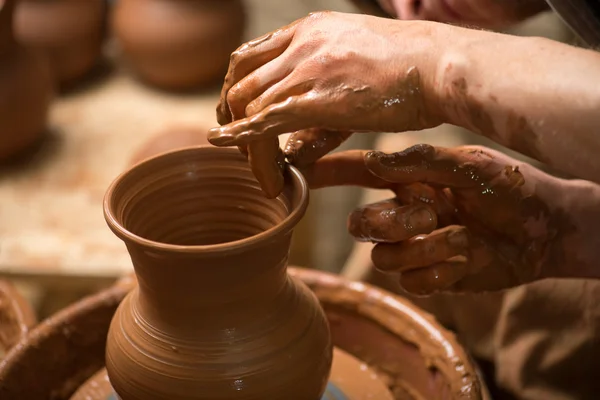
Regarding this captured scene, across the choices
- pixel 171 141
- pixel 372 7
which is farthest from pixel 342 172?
pixel 171 141

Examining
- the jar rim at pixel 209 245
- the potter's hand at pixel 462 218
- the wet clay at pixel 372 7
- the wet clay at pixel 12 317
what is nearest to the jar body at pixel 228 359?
the jar rim at pixel 209 245

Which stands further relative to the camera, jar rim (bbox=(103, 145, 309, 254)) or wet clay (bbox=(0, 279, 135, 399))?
wet clay (bbox=(0, 279, 135, 399))

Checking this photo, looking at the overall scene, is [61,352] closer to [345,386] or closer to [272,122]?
[345,386]

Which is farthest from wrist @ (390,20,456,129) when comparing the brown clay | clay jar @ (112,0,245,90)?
clay jar @ (112,0,245,90)

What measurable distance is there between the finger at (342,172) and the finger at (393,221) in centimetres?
9

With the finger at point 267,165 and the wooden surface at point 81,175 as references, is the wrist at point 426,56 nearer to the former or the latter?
the finger at point 267,165

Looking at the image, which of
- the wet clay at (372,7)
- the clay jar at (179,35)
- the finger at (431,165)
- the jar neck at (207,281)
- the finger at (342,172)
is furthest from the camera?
the clay jar at (179,35)

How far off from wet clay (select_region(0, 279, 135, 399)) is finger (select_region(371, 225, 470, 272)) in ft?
1.72

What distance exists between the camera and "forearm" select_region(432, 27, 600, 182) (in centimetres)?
83

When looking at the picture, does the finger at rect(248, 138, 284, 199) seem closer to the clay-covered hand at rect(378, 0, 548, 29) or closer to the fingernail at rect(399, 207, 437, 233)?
the fingernail at rect(399, 207, 437, 233)

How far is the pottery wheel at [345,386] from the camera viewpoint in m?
1.23

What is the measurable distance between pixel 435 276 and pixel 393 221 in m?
0.15

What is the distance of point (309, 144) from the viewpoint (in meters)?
1.14

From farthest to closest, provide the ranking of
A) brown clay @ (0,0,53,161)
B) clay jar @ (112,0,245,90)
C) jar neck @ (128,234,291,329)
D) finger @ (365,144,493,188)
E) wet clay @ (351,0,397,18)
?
1. clay jar @ (112,0,245,90)
2. brown clay @ (0,0,53,161)
3. wet clay @ (351,0,397,18)
4. finger @ (365,144,493,188)
5. jar neck @ (128,234,291,329)
